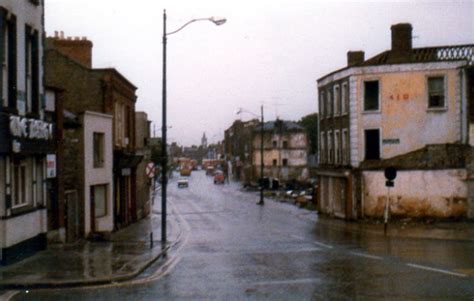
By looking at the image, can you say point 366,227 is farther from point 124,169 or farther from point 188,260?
point 188,260

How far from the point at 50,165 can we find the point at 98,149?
10931 millimetres

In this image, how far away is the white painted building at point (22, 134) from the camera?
1900 centimetres

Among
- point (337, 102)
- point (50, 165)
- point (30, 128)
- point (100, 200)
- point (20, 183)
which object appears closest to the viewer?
point (30, 128)

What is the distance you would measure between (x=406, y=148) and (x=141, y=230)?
51.4 feet

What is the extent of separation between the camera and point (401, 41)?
139ft

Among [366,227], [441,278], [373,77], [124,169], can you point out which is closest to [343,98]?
[373,77]

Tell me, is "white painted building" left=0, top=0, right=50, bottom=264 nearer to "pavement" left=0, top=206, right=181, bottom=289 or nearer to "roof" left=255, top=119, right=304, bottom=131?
"pavement" left=0, top=206, right=181, bottom=289

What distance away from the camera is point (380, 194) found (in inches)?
1633

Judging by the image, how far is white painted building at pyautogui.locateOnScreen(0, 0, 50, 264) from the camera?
1900 centimetres

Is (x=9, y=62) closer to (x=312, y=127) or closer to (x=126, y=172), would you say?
(x=126, y=172)

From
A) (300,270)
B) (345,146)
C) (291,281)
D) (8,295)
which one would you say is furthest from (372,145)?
(8,295)

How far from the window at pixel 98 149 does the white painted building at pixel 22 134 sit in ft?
32.8

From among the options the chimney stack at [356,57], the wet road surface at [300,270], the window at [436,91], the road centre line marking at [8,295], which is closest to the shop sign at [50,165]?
the wet road surface at [300,270]

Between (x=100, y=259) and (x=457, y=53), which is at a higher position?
(x=457, y=53)
